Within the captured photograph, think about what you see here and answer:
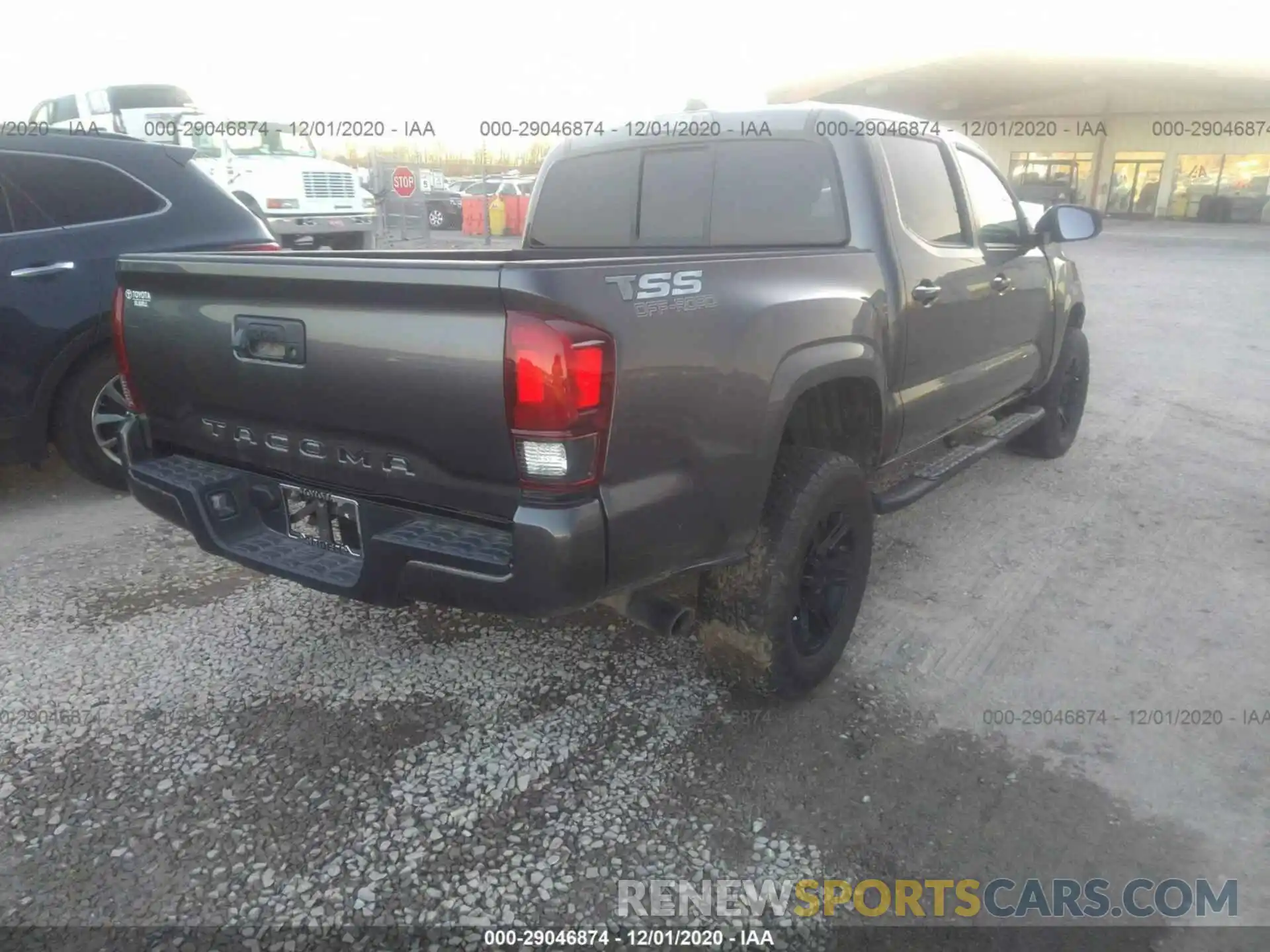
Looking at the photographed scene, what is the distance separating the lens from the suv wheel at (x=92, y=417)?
4.35m

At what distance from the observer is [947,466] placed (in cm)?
370

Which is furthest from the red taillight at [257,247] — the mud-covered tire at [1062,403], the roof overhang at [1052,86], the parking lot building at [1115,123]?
the roof overhang at [1052,86]

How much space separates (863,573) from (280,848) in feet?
6.61

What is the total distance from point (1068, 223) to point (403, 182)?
1854 cm

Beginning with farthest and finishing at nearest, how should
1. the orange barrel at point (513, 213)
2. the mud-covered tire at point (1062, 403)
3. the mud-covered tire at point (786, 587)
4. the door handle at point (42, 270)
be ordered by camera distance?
the orange barrel at point (513, 213) → the mud-covered tire at point (1062, 403) → the door handle at point (42, 270) → the mud-covered tire at point (786, 587)

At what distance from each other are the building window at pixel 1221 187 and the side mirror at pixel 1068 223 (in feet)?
97.5

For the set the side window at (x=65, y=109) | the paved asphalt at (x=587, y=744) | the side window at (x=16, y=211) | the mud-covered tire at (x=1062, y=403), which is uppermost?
the side window at (x=65, y=109)

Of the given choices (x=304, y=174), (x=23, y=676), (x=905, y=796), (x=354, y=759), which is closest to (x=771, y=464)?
(x=905, y=796)

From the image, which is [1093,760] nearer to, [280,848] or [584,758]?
[584,758]

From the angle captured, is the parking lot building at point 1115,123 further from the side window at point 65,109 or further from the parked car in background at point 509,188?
the side window at point 65,109

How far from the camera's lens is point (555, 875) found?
218 cm

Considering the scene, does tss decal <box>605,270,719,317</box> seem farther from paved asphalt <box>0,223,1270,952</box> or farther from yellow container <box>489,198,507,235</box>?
yellow container <box>489,198,507,235</box>

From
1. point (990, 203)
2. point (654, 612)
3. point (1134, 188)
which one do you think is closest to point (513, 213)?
point (990, 203)

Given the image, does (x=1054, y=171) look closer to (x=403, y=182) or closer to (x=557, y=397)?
(x=403, y=182)
